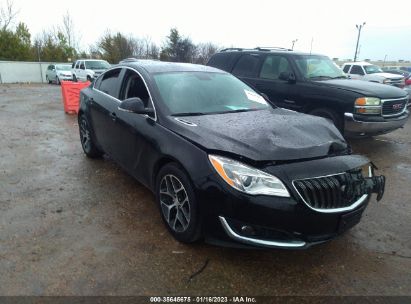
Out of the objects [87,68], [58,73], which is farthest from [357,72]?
[58,73]

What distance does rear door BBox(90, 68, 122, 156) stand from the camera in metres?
4.48

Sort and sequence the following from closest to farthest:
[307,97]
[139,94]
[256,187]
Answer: [256,187] → [139,94] → [307,97]

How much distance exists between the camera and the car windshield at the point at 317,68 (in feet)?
22.7

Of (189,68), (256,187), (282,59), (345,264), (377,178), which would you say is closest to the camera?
(256,187)

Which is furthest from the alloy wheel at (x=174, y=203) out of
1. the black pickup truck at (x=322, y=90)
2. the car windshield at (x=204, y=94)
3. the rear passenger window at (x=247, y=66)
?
the rear passenger window at (x=247, y=66)

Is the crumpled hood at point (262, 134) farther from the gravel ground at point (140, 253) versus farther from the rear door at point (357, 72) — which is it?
the rear door at point (357, 72)

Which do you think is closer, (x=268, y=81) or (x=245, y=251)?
(x=245, y=251)

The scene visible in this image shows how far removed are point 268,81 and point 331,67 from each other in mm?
1486

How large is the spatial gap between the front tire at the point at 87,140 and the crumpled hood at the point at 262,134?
2.51 meters

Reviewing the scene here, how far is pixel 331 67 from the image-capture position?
748 cm

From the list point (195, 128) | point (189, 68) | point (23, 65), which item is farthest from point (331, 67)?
point (23, 65)

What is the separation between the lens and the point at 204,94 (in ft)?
13.1

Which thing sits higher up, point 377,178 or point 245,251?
point 377,178

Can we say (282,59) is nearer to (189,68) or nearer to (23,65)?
(189,68)
